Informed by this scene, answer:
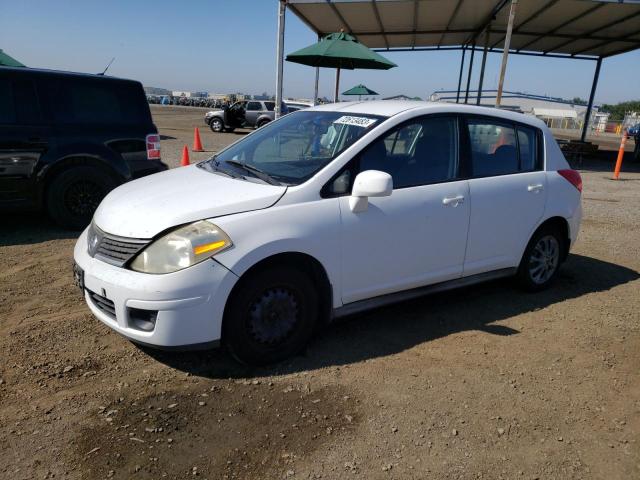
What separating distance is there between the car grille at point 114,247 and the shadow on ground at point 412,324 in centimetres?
74

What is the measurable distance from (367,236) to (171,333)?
1.37 metres

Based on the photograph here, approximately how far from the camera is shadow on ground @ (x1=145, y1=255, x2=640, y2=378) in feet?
10.5

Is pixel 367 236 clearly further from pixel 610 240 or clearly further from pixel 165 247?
pixel 610 240

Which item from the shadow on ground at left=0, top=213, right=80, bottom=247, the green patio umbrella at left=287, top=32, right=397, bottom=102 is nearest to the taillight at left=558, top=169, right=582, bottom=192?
the shadow on ground at left=0, top=213, right=80, bottom=247

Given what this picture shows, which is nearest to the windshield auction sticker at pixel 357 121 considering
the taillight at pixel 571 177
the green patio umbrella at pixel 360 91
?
the taillight at pixel 571 177

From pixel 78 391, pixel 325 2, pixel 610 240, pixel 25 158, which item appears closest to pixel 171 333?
pixel 78 391

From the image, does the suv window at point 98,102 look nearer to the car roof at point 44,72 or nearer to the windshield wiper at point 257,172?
the car roof at point 44,72

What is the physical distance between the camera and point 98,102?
19.2 feet

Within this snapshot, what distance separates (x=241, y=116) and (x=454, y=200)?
22.3 m

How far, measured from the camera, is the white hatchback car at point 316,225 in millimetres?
2779

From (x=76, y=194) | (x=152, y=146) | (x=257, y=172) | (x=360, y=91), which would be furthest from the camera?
(x=360, y=91)

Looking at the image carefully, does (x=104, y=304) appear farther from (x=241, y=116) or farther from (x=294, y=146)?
(x=241, y=116)

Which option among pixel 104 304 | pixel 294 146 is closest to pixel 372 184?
pixel 294 146

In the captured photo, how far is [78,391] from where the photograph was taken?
283 cm
